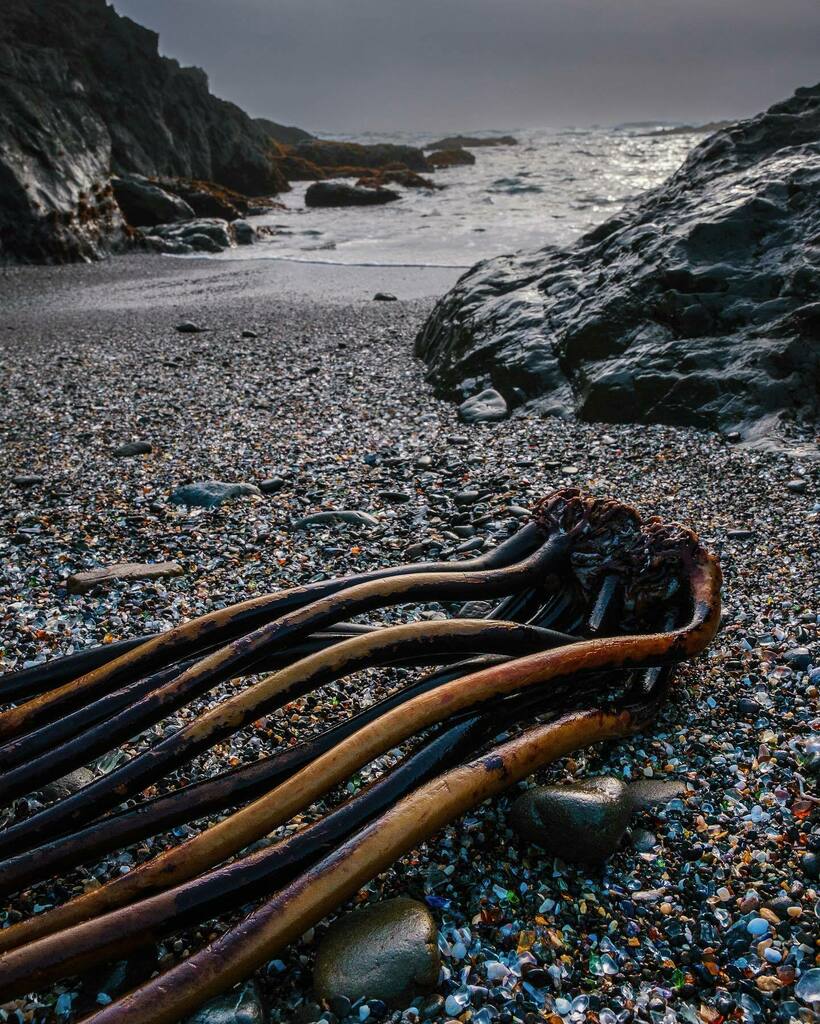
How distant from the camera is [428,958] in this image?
156 centimetres

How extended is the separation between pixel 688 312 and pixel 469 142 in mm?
78584

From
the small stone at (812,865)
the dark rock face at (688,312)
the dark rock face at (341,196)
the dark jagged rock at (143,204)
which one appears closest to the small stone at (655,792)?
the small stone at (812,865)

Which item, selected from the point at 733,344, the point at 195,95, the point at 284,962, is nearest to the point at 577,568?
the point at 284,962

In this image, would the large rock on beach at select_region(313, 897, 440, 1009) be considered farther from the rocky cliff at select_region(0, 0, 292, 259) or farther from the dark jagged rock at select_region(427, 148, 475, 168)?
the dark jagged rock at select_region(427, 148, 475, 168)

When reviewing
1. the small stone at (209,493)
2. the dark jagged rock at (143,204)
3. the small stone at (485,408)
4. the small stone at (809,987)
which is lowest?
the small stone at (809,987)

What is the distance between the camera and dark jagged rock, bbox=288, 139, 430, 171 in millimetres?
46000

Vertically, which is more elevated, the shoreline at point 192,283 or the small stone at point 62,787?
the shoreline at point 192,283

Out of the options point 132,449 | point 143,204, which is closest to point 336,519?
point 132,449

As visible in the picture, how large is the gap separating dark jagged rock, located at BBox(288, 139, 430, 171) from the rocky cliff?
290 centimetres

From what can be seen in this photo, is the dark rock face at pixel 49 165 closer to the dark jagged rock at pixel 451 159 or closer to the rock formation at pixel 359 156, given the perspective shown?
the rock formation at pixel 359 156

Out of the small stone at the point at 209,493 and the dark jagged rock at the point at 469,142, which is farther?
the dark jagged rock at the point at 469,142

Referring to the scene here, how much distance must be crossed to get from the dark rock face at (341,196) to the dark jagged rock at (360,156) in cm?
1748

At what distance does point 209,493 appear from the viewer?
14.1 ft

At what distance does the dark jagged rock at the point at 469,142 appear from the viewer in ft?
233
